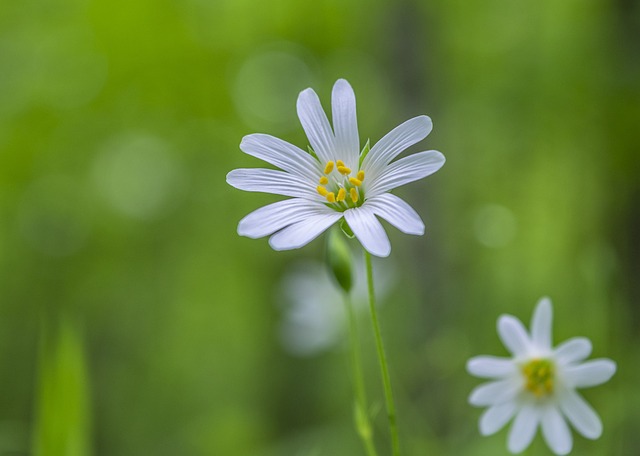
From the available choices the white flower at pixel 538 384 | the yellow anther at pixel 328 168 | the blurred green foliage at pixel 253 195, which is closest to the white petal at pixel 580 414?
the white flower at pixel 538 384

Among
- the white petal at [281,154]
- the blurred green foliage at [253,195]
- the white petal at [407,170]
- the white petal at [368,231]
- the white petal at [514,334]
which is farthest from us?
the blurred green foliage at [253,195]

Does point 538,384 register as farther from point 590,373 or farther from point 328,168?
point 328,168

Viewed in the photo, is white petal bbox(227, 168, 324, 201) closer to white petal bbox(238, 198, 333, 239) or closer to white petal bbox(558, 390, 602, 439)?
white petal bbox(238, 198, 333, 239)

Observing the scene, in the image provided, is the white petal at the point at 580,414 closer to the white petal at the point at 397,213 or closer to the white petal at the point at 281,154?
the white petal at the point at 397,213

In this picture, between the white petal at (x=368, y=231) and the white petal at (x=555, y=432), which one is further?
the white petal at (x=555, y=432)

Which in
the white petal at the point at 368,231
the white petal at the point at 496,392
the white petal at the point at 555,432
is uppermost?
the white petal at the point at 368,231

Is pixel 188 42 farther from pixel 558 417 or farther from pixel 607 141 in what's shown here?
pixel 558 417

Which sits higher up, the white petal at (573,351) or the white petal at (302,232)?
the white petal at (302,232)
